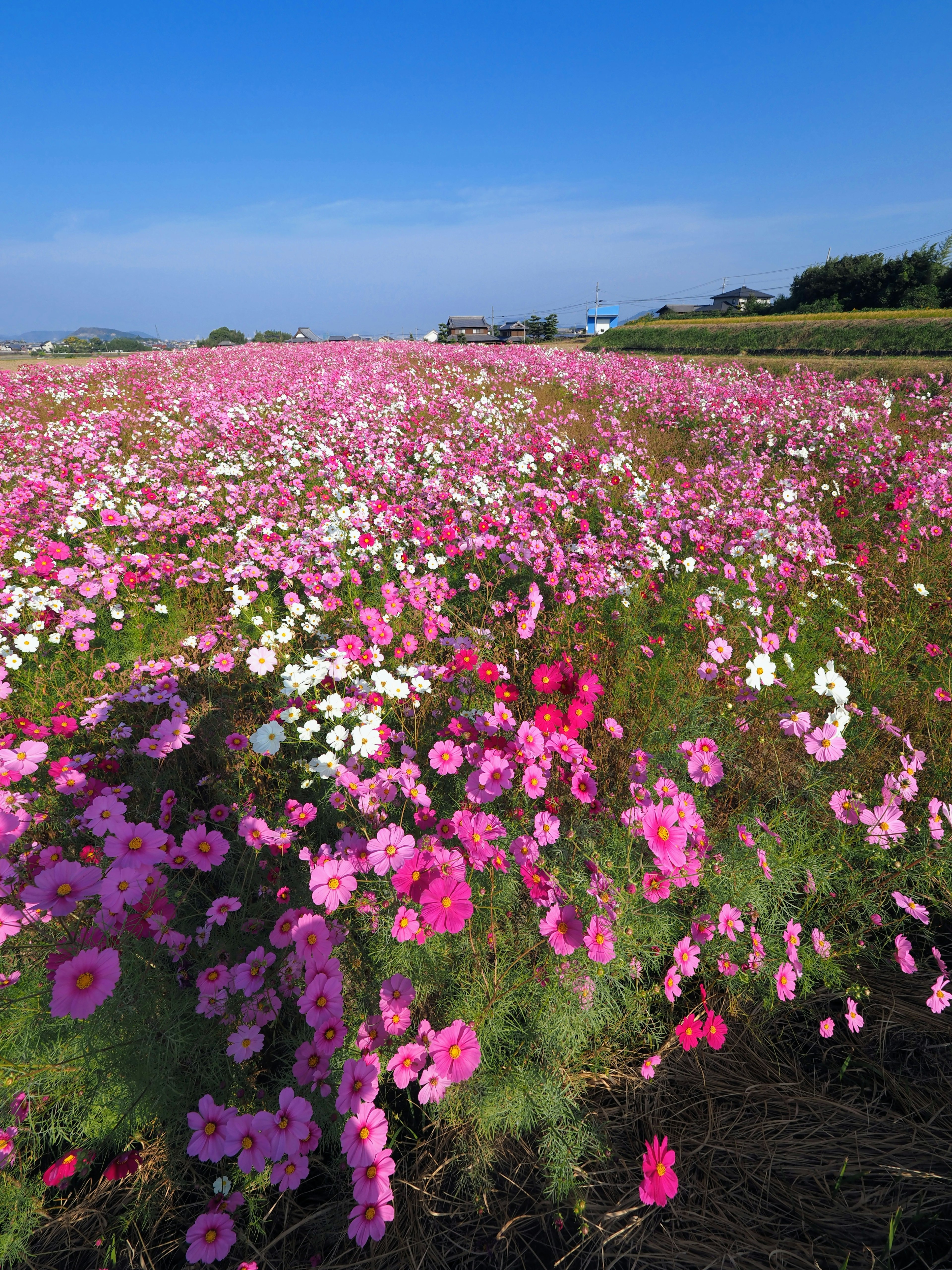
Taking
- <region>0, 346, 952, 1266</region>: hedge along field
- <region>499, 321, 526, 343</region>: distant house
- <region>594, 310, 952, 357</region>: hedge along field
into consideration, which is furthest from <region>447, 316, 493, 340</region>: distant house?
<region>0, 346, 952, 1266</region>: hedge along field

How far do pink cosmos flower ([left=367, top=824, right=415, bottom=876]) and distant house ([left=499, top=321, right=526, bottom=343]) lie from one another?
51.2 metres

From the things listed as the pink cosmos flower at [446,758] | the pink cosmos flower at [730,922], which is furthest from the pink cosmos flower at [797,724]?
the pink cosmos flower at [446,758]

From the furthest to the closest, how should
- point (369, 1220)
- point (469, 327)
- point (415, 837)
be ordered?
point (469, 327)
point (415, 837)
point (369, 1220)

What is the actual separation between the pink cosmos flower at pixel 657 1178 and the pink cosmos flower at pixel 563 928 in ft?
1.33

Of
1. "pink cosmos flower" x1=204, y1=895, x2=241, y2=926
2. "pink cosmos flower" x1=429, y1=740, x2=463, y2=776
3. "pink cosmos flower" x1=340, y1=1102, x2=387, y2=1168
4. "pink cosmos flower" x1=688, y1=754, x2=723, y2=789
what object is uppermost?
"pink cosmos flower" x1=429, y1=740, x2=463, y2=776

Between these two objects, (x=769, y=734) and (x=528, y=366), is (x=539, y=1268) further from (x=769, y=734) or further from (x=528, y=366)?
(x=528, y=366)

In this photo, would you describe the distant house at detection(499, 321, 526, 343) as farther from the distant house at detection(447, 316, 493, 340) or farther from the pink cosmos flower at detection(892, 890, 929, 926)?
the pink cosmos flower at detection(892, 890, 929, 926)

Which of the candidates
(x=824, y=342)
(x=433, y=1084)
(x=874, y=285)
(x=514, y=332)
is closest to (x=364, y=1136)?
(x=433, y=1084)

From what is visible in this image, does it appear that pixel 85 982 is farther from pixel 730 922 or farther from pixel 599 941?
pixel 730 922

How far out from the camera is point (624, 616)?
293cm

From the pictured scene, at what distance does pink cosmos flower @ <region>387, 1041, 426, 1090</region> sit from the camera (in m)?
1.16

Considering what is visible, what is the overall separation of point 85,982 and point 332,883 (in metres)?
0.52

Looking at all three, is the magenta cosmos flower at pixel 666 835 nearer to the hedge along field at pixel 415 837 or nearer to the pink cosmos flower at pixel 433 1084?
the hedge along field at pixel 415 837

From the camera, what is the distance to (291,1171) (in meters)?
1.15
